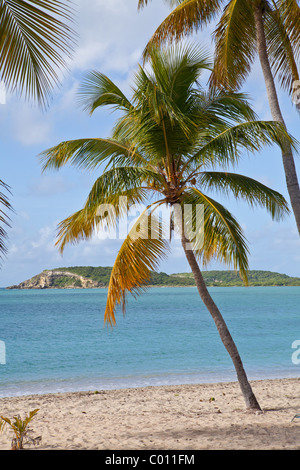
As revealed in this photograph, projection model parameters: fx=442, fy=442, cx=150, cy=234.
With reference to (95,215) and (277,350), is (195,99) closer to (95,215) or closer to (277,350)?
(95,215)

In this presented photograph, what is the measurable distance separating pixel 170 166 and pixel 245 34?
3.37 m

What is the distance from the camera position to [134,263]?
6.66 metres

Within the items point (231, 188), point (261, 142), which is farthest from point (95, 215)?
point (261, 142)

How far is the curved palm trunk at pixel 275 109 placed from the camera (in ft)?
24.4

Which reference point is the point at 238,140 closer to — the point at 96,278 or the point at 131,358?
the point at 131,358

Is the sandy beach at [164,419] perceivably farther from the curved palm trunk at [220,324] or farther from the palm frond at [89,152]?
the palm frond at [89,152]

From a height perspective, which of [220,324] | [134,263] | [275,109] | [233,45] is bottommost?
[220,324]

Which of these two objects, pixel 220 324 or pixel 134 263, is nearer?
pixel 134 263

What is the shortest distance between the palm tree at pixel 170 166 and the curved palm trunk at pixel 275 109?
32cm

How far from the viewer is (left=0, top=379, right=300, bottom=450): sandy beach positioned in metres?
5.71

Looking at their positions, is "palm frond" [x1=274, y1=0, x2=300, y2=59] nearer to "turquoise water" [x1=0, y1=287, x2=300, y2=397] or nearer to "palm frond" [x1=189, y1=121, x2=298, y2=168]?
"palm frond" [x1=189, y1=121, x2=298, y2=168]

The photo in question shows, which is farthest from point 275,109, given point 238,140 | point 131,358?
point 131,358

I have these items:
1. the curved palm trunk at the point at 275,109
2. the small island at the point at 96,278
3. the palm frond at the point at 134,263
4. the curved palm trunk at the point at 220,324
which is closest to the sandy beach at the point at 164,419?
the curved palm trunk at the point at 220,324
